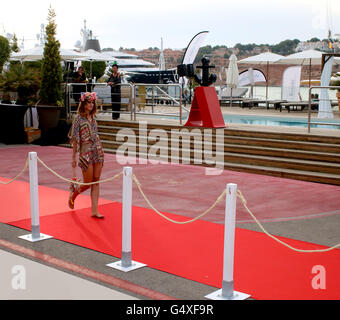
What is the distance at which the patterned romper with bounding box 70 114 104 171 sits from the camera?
7.20 meters

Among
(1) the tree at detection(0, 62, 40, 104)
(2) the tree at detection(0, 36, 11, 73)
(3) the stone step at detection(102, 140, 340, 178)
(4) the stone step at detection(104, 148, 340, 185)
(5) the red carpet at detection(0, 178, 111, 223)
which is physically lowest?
(5) the red carpet at detection(0, 178, 111, 223)

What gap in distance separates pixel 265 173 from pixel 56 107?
754 cm

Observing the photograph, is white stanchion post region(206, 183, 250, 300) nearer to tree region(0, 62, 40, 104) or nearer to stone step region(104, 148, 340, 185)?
stone step region(104, 148, 340, 185)

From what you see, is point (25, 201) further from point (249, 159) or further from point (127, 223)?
point (249, 159)

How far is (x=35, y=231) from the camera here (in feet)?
21.0

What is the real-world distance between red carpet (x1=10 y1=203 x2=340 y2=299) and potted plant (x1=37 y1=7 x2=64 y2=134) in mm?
8588

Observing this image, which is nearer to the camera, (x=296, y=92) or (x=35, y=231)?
(x=35, y=231)

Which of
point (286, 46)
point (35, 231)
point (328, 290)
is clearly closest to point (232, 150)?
point (35, 231)

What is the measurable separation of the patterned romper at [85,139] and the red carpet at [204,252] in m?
0.90

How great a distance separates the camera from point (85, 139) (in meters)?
7.18

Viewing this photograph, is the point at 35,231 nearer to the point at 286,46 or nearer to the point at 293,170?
the point at 293,170

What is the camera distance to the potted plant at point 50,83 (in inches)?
620

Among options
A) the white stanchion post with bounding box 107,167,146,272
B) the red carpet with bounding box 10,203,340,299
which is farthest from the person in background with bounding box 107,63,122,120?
the white stanchion post with bounding box 107,167,146,272

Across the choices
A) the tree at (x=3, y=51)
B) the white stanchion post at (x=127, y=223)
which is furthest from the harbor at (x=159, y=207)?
the tree at (x=3, y=51)
